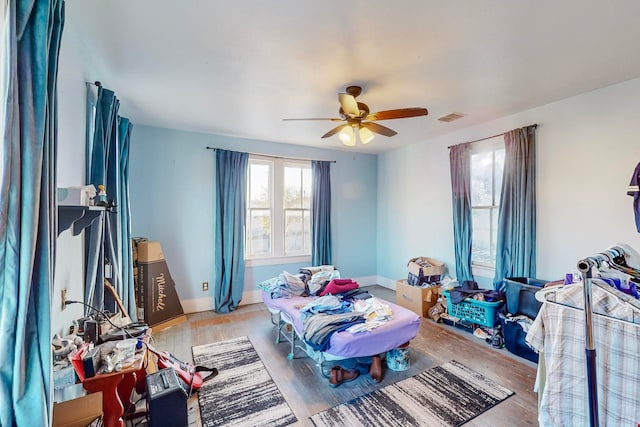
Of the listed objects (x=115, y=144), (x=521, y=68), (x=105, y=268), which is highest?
(x=521, y=68)

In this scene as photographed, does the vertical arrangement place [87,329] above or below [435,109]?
below

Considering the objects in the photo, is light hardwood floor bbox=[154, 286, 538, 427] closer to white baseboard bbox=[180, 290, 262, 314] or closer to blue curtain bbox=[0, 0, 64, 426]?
white baseboard bbox=[180, 290, 262, 314]

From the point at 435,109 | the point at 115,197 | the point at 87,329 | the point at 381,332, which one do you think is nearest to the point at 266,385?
the point at 381,332

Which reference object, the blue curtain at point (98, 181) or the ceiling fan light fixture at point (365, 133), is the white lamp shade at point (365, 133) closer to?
the ceiling fan light fixture at point (365, 133)

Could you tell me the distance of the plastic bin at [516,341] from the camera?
2.83 meters

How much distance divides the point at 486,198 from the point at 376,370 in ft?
8.85

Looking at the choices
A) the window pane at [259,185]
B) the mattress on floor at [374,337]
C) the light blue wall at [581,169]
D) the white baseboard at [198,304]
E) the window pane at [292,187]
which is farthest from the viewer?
the window pane at [292,187]

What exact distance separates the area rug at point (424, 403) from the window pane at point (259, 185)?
3177 mm

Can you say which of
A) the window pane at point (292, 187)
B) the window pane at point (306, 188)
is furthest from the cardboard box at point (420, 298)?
the window pane at point (292, 187)

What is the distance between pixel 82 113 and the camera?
87.0 inches

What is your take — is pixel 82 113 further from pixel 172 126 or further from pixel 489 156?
pixel 489 156

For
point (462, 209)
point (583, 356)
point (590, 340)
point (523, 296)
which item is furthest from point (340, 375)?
point (462, 209)

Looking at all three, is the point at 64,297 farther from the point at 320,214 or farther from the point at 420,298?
the point at 420,298

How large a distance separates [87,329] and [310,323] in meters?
1.59
